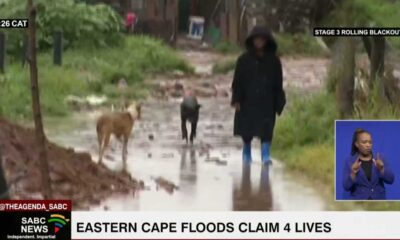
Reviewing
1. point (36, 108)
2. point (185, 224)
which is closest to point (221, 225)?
point (185, 224)

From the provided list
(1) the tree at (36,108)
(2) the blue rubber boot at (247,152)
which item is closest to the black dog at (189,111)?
(2) the blue rubber boot at (247,152)

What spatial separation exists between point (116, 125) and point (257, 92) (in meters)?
0.67

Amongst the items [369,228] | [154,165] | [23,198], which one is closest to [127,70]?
[154,165]

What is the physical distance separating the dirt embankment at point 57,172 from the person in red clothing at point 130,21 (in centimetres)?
62

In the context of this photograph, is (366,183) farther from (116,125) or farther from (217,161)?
(116,125)

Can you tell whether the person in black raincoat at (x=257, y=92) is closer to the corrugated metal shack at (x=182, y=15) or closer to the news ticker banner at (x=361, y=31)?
the corrugated metal shack at (x=182, y=15)

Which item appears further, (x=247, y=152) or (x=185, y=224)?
(x=247, y=152)

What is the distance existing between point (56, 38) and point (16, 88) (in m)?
0.30

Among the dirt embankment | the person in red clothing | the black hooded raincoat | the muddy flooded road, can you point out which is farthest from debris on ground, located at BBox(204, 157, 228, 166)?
the person in red clothing

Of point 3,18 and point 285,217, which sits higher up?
point 3,18

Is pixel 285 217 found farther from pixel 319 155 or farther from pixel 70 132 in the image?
pixel 70 132

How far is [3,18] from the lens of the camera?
15.7ft

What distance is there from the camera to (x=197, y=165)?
16.4 ft

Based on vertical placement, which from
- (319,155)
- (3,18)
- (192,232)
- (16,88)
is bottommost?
(192,232)
